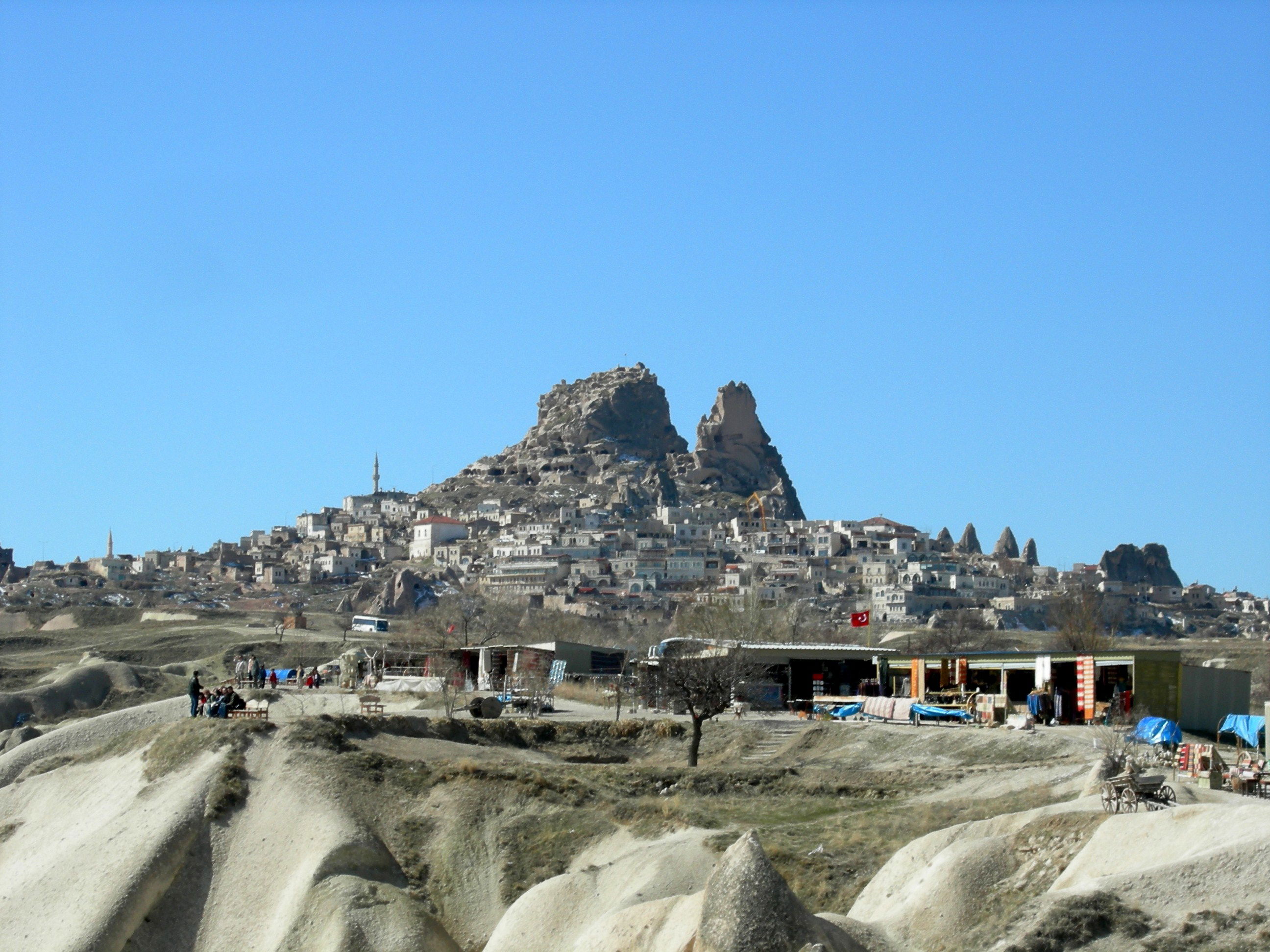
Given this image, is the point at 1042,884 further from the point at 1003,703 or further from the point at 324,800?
the point at 1003,703

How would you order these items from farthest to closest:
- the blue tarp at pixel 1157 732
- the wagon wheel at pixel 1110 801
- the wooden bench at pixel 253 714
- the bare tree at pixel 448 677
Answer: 1. the bare tree at pixel 448 677
2. the wooden bench at pixel 253 714
3. the blue tarp at pixel 1157 732
4. the wagon wheel at pixel 1110 801

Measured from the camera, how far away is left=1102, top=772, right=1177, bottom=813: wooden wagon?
25.0 meters

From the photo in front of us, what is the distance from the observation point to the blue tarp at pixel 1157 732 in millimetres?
37750

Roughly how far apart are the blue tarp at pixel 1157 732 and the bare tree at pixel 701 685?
1111 centimetres

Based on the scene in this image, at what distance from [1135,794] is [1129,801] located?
0.15m

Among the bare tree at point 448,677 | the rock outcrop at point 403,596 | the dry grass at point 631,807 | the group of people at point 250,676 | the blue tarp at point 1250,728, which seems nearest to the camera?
the dry grass at point 631,807

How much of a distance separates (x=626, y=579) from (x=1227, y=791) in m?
154

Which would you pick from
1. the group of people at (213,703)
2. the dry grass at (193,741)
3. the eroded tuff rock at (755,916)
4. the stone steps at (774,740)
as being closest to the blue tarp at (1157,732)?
the stone steps at (774,740)

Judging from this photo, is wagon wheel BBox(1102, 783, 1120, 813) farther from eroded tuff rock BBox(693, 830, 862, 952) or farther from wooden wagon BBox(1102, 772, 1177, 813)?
eroded tuff rock BBox(693, 830, 862, 952)

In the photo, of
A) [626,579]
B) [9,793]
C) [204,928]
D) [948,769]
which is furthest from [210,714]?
[626,579]

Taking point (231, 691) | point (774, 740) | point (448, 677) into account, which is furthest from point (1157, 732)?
point (448, 677)

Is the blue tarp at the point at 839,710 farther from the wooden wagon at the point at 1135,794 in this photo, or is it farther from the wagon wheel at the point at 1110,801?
the wooden wagon at the point at 1135,794

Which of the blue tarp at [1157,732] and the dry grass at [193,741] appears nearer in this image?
the dry grass at [193,741]

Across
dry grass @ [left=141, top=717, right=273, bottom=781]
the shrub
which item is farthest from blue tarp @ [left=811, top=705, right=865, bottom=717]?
the shrub
